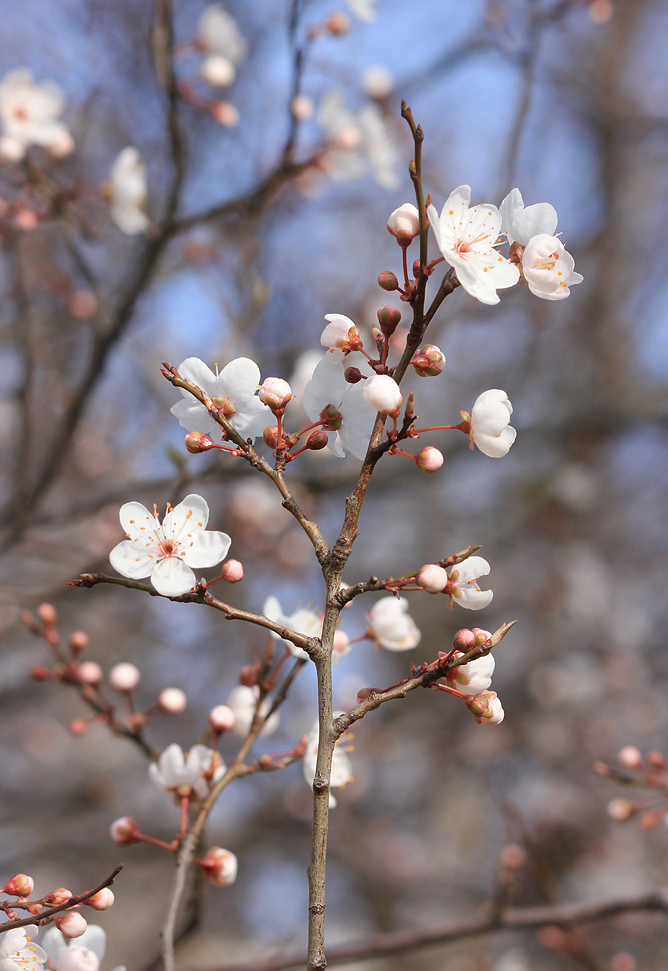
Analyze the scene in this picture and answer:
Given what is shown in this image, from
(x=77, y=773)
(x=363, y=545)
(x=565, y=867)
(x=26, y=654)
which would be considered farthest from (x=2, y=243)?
(x=565, y=867)

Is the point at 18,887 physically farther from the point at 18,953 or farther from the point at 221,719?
the point at 221,719

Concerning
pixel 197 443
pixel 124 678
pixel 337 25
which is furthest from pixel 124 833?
pixel 337 25

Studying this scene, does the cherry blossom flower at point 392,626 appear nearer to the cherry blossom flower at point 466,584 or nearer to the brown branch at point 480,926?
the cherry blossom flower at point 466,584

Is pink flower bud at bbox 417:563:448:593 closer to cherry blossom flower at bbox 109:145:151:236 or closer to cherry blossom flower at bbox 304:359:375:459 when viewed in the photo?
cherry blossom flower at bbox 304:359:375:459

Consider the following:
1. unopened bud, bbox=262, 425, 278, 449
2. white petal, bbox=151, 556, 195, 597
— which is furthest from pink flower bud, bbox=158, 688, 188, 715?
unopened bud, bbox=262, 425, 278, 449

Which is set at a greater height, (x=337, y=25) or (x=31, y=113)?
(x=337, y=25)

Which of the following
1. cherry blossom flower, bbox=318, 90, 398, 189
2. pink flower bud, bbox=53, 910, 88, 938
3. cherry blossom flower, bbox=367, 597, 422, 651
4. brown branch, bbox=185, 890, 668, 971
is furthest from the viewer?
cherry blossom flower, bbox=318, 90, 398, 189
